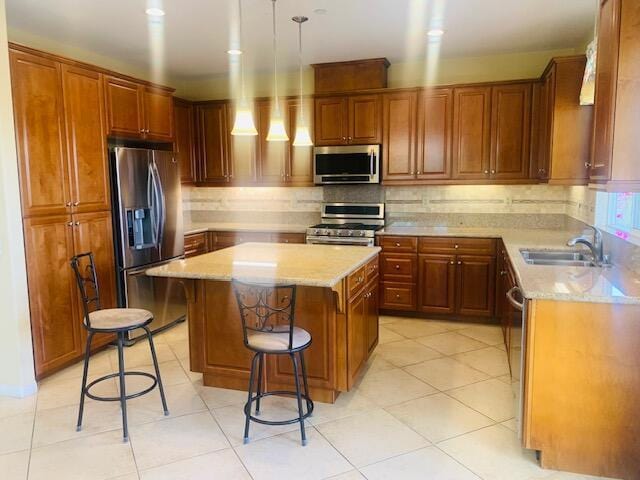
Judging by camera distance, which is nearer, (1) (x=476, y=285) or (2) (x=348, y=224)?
(1) (x=476, y=285)

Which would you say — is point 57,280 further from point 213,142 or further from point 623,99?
point 623,99

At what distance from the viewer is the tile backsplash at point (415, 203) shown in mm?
A: 4914

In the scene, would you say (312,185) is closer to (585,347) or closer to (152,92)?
(152,92)

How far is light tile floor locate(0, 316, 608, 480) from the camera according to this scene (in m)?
2.38

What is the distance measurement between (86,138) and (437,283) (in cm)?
328

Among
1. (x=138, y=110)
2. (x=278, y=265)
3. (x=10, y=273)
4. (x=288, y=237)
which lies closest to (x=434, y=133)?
(x=288, y=237)

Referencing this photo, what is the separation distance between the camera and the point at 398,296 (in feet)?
16.0

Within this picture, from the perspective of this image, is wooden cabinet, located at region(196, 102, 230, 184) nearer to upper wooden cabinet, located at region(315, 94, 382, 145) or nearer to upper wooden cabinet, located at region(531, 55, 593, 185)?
upper wooden cabinet, located at region(315, 94, 382, 145)

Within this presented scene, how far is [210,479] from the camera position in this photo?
7.59 ft

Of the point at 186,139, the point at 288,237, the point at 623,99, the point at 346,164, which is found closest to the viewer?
the point at 623,99

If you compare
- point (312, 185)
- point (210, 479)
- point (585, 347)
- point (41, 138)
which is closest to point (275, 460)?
point (210, 479)

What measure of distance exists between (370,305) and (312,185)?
215cm

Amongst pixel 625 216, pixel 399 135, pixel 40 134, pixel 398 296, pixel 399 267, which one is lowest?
pixel 398 296

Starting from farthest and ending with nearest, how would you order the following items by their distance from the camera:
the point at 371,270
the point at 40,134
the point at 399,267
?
the point at 399,267 < the point at 371,270 < the point at 40,134
